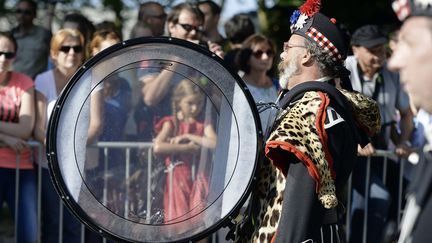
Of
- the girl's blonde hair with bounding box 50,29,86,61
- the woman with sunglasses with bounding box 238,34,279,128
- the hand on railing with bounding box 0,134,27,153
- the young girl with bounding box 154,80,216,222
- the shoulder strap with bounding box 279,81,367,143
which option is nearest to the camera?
the shoulder strap with bounding box 279,81,367,143

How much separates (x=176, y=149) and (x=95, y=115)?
26.4 inches

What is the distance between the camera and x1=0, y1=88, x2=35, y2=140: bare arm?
650 centimetres

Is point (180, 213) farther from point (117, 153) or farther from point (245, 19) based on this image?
point (245, 19)

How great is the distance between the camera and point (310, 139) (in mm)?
4055

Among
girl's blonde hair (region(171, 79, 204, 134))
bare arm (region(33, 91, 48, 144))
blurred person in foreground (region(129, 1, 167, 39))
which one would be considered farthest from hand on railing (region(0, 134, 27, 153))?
blurred person in foreground (region(129, 1, 167, 39))

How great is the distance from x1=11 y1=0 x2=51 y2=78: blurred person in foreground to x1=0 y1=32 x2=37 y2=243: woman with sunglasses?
4.82 feet

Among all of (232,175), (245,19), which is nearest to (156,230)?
(232,175)

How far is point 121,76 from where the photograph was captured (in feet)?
15.3

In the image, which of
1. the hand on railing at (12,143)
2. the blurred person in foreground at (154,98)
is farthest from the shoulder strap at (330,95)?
the hand on railing at (12,143)

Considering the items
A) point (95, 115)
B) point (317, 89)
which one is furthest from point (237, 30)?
point (317, 89)

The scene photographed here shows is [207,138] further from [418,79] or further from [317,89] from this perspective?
[418,79]

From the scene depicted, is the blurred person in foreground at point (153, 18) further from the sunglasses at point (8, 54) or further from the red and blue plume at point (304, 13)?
the red and blue plume at point (304, 13)

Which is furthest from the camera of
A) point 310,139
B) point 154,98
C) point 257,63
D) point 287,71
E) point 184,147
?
point 257,63

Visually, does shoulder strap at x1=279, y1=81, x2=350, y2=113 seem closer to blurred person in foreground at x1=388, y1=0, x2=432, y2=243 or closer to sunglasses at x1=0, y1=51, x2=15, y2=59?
blurred person in foreground at x1=388, y1=0, x2=432, y2=243
